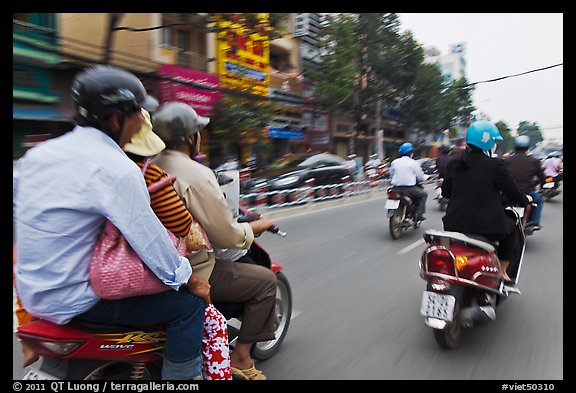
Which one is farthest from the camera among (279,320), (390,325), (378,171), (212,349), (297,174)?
(378,171)

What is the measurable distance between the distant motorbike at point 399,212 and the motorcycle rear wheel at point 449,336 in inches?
162

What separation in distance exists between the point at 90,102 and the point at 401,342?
2676 mm

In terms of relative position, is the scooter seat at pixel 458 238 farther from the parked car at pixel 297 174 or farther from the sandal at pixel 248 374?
the parked car at pixel 297 174

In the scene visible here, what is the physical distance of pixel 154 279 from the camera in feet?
5.62

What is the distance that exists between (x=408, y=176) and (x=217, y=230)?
600 cm

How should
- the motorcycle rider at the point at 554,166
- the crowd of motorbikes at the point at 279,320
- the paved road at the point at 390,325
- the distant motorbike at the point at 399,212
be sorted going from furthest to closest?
the motorcycle rider at the point at 554,166 → the distant motorbike at the point at 399,212 → the paved road at the point at 390,325 → the crowd of motorbikes at the point at 279,320

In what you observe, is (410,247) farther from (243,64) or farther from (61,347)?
(243,64)

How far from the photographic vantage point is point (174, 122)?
220 centimetres

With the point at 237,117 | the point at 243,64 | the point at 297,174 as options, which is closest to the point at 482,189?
the point at 297,174

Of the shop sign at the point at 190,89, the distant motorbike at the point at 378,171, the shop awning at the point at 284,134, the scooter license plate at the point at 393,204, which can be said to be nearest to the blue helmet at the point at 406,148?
the scooter license plate at the point at 393,204

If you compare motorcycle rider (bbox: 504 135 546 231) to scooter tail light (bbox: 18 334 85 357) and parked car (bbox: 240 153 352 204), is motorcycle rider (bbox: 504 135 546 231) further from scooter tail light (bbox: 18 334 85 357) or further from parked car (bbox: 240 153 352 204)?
parked car (bbox: 240 153 352 204)

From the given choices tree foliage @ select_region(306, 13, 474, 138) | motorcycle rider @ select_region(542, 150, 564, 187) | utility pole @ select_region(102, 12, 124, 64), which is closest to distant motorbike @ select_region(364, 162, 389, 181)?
tree foliage @ select_region(306, 13, 474, 138)

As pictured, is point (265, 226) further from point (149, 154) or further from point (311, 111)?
point (311, 111)

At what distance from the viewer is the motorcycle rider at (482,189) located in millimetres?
3340
